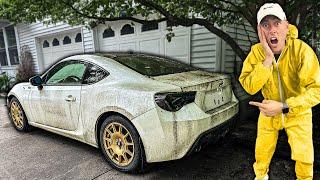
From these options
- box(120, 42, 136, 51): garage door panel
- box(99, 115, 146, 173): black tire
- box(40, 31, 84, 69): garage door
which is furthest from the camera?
box(40, 31, 84, 69): garage door

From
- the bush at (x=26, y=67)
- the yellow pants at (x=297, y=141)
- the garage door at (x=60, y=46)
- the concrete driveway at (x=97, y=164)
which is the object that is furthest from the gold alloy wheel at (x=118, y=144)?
the bush at (x=26, y=67)

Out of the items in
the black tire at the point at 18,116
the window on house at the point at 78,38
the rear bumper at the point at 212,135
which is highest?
the window on house at the point at 78,38

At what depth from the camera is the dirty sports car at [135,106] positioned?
2689 millimetres

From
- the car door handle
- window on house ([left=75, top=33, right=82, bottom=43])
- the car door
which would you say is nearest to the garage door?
window on house ([left=75, top=33, right=82, bottom=43])

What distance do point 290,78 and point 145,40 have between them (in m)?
5.27

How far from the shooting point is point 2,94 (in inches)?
416

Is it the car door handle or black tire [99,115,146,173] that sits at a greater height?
the car door handle

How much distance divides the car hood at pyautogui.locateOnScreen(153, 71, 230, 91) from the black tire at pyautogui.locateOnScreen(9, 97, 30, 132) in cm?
298

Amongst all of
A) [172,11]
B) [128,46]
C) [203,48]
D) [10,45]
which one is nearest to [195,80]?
[172,11]

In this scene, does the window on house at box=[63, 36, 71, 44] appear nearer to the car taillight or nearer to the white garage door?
the white garage door

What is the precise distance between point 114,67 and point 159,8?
177cm

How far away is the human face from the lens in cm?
202

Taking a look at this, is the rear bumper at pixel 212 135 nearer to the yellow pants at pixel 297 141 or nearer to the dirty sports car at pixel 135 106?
the dirty sports car at pixel 135 106

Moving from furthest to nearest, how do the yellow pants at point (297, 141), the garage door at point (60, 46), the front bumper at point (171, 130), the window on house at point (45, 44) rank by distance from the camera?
the window on house at point (45, 44), the garage door at point (60, 46), the front bumper at point (171, 130), the yellow pants at point (297, 141)
